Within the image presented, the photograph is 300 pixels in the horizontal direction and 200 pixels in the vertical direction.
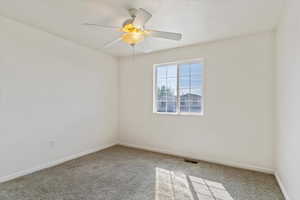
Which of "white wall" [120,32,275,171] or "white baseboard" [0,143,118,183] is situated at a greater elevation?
"white wall" [120,32,275,171]

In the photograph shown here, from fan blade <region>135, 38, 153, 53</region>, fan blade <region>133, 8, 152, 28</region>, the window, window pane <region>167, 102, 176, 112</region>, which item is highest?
fan blade <region>135, 38, 153, 53</region>

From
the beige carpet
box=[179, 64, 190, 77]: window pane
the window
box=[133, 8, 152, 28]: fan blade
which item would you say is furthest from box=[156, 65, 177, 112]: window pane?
box=[133, 8, 152, 28]: fan blade

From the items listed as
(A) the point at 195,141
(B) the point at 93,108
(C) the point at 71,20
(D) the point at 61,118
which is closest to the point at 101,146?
(B) the point at 93,108

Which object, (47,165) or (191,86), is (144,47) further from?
(47,165)

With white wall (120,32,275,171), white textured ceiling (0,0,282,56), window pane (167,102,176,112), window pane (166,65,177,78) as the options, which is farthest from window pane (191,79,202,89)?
white textured ceiling (0,0,282,56)

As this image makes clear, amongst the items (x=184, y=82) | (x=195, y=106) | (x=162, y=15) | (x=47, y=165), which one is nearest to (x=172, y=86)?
(x=184, y=82)

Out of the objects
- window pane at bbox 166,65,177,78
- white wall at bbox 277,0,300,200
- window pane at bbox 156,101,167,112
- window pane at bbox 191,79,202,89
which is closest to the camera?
white wall at bbox 277,0,300,200

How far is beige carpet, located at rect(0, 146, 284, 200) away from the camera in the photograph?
200 cm

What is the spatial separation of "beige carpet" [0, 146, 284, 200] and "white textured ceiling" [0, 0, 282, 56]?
2.40 meters

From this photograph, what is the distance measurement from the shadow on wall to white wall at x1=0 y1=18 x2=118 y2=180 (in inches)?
78.3

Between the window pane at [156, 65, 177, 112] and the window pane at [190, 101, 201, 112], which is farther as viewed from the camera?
the window pane at [156, 65, 177, 112]

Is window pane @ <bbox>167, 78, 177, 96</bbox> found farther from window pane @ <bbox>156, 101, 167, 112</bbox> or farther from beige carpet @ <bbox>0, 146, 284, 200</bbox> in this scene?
beige carpet @ <bbox>0, 146, 284, 200</bbox>

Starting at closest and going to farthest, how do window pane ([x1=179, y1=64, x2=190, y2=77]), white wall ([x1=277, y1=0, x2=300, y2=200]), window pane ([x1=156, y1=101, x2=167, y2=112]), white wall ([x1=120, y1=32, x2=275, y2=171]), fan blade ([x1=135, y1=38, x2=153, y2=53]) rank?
white wall ([x1=277, y1=0, x2=300, y2=200]), white wall ([x1=120, y1=32, x2=275, y2=171]), fan blade ([x1=135, y1=38, x2=153, y2=53]), window pane ([x1=179, y1=64, x2=190, y2=77]), window pane ([x1=156, y1=101, x2=167, y2=112])

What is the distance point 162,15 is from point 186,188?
8.05ft
